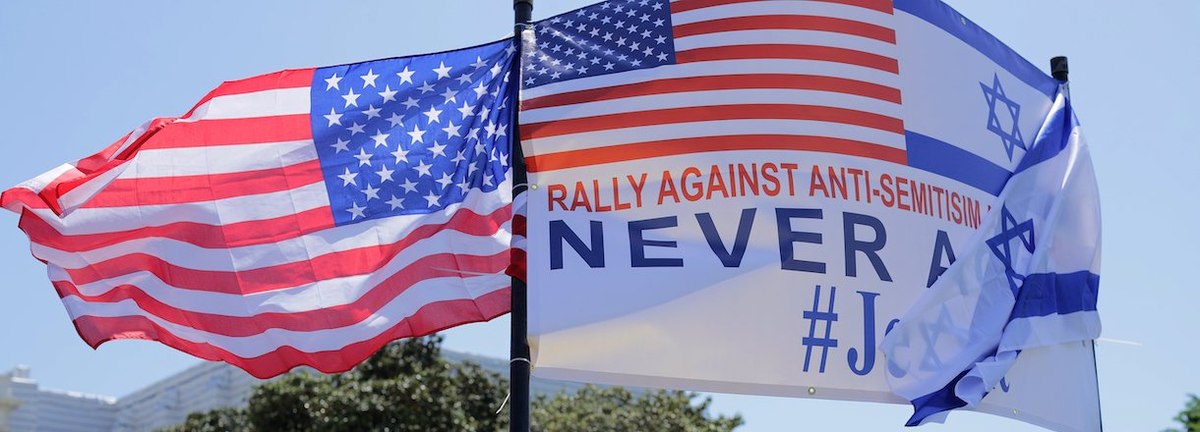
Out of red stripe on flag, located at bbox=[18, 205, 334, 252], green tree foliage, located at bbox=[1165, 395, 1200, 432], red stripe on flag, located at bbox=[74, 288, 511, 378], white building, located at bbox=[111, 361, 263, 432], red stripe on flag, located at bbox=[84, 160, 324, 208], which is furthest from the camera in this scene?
white building, located at bbox=[111, 361, 263, 432]

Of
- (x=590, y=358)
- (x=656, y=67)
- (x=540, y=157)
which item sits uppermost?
(x=656, y=67)

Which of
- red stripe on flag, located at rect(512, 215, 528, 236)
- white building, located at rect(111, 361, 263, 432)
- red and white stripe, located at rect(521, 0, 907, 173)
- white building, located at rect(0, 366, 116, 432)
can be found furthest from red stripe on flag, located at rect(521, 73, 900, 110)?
white building, located at rect(0, 366, 116, 432)

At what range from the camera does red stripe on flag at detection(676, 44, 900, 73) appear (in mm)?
7609

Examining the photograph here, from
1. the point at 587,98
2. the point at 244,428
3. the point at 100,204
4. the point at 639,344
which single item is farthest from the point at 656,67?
the point at 244,428

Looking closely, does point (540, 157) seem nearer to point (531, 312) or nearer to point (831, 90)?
point (531, 312)

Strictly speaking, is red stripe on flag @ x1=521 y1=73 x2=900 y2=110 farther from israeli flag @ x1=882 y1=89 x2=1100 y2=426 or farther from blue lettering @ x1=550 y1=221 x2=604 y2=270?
israeli flag @ x1=882 y1=89 x2=1100 y2=426

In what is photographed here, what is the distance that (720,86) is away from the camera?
7539 millimetres

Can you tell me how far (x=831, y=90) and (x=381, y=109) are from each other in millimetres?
2360

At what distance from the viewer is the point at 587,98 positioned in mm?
7418

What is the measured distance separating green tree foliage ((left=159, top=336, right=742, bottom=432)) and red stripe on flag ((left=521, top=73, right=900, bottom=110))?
2263cm

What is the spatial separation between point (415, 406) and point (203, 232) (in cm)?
2211

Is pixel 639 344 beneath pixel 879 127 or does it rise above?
beneath

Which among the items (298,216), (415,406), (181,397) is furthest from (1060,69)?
(181,397)

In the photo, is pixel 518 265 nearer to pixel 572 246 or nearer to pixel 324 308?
pixel 572 246
